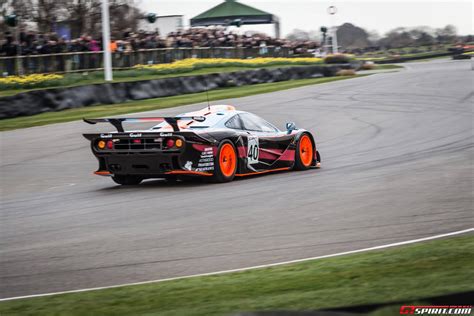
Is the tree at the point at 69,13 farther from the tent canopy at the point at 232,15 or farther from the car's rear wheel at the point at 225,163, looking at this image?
the car's rear wheel at the point at 225,163

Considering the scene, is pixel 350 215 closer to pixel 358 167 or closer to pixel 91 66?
pixel 358 167

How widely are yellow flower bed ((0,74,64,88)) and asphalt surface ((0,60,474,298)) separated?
4.50m

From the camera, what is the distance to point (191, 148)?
1112 cm

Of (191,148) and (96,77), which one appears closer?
(191,148)

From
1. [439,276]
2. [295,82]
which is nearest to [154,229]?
[439,276]

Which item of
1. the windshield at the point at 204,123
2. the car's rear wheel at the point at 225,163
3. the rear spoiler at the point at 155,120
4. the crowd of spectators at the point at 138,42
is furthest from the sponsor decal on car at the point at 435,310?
the crowd of spectators at the point at 138,42

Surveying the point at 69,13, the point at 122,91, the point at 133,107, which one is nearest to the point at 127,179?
the point at 133,107

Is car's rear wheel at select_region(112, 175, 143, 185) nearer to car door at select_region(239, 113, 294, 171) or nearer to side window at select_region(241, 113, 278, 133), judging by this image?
car door at select_region(239, 113, 294, 171)

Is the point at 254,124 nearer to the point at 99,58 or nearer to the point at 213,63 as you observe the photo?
the point at 99,58

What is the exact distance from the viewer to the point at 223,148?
11.6m

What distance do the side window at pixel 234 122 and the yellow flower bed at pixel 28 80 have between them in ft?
39.0

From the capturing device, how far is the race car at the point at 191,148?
36.5 ft

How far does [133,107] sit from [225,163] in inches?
500

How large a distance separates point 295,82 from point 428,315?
29704 millimetres
